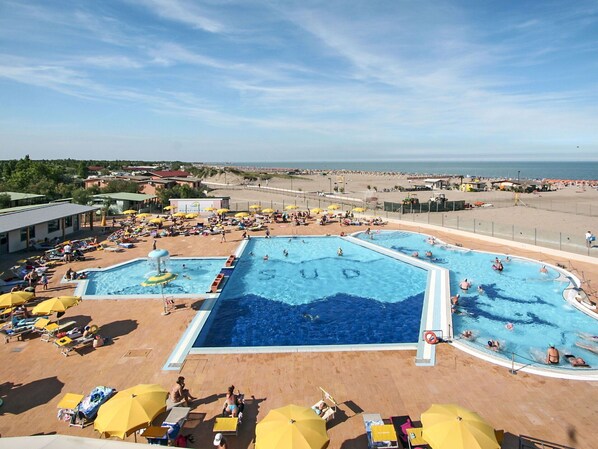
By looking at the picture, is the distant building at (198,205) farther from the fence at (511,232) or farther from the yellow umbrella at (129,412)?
the yellow umbrella at (129,412)

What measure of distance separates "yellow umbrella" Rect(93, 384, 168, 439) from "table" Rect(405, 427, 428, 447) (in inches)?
202

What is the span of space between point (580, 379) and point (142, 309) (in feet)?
49.1

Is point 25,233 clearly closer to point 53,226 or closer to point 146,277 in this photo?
point 53,226

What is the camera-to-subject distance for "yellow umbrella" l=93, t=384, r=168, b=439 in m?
7.07

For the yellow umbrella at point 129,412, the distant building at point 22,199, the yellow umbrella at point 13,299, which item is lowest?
the yellow umbrella at point 129,412

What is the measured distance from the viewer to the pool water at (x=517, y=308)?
12906mm

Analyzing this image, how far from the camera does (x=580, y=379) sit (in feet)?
32.8

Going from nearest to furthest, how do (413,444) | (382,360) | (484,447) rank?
(484,447) < (413,444) < (382,360)

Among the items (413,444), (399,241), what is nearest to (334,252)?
(399,241)

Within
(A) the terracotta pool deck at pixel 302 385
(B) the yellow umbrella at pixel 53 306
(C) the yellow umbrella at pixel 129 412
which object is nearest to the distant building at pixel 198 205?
(B) the yellow umbrella at pixel 53 306

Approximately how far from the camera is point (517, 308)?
16172 millimetres

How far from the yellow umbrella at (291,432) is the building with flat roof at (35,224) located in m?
21.5

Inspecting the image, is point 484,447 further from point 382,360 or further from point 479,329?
point 479,329

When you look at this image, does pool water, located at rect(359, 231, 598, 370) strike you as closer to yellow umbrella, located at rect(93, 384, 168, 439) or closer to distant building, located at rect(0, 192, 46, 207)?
yellow umbrella, located at rect(93, 384, 168, 439)
